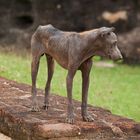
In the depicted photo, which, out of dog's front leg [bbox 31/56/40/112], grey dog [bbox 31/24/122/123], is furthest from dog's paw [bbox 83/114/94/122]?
dog's front leg [bbox 31/56/40/112]

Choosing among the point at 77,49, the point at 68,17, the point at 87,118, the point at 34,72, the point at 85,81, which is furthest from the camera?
the point at 68,17

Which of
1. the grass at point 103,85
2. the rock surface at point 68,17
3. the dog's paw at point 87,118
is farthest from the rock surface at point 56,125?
the rock surface at point 68,17

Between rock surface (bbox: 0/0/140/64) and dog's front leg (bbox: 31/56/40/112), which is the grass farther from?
rock surface (bbox: 0/0/140/64)

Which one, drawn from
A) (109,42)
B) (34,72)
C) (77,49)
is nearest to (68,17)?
(34,72)

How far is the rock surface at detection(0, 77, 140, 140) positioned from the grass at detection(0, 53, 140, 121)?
2201 mm

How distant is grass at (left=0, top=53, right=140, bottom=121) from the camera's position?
8461 millimetres

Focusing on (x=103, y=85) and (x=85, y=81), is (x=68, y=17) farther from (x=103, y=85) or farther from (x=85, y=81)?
(x=85, y=81)

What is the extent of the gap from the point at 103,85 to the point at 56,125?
18.2ft

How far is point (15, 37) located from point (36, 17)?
96 cm

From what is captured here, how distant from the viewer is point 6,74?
9.95 m

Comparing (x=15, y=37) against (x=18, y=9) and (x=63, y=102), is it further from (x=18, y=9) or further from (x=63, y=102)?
(x=63, y=102)

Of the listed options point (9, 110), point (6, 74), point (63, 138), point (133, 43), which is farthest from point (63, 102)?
point (133, 43)

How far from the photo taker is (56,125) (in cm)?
492

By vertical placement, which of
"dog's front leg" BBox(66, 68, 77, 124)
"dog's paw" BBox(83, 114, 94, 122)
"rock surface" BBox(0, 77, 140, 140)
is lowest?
"rock surface" BBox(0, 77, 140, 140)
